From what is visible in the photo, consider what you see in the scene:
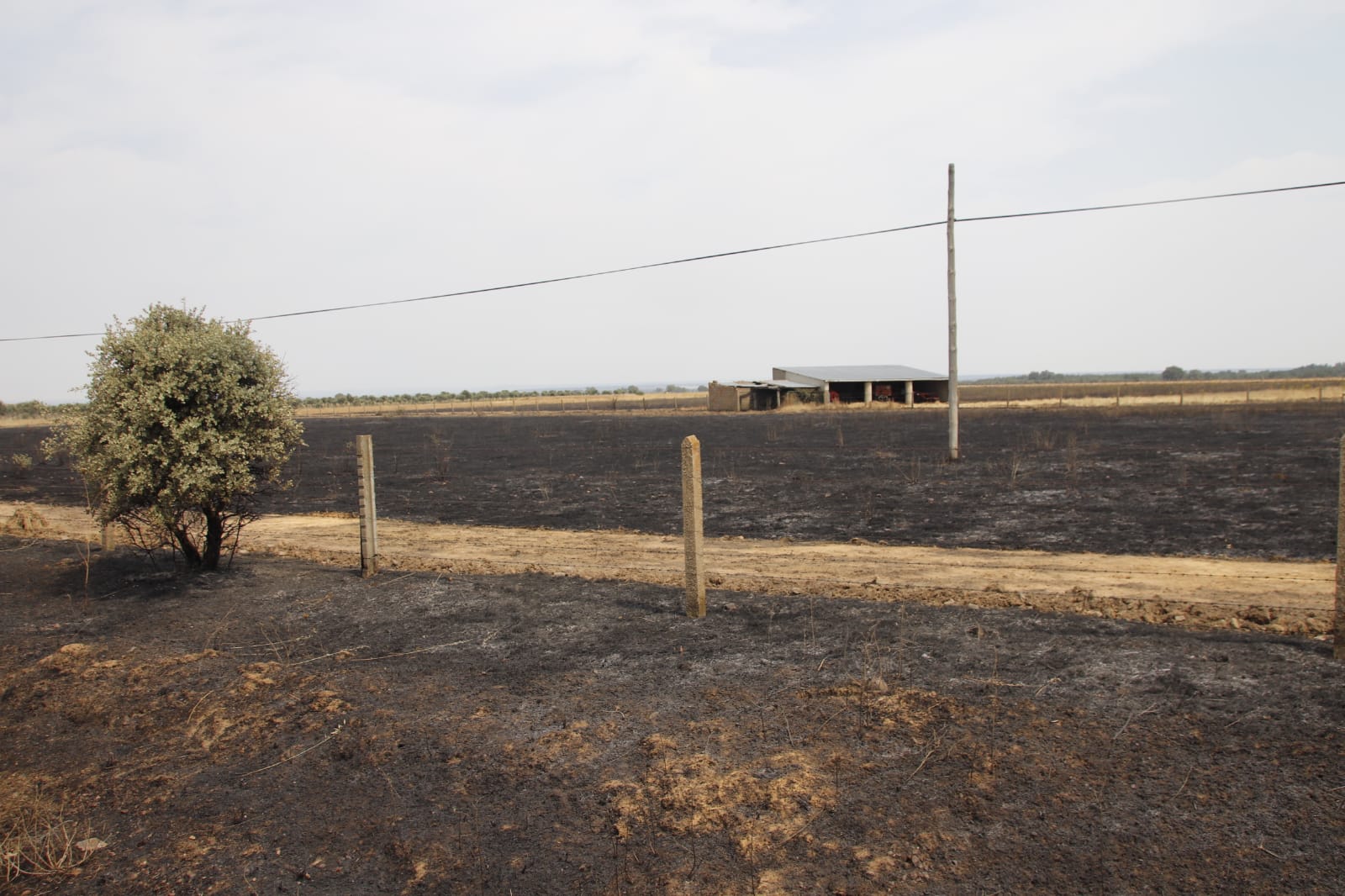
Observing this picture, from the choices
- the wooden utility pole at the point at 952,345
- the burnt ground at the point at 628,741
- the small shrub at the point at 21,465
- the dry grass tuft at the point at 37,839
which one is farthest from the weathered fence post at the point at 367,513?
the small shrub at the point at 21,465

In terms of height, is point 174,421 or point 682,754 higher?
point 174,421

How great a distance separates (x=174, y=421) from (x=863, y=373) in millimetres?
68542

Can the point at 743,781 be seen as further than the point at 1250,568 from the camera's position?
No

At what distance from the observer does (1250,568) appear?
1139 centimetres

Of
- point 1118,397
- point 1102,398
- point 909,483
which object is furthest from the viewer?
point 1102,398

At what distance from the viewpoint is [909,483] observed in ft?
70.4

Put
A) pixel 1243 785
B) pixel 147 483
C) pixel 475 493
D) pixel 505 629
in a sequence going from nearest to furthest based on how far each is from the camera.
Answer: pixel 1243 785
pixel 505 629
pixel 147 483
pixel 475 493

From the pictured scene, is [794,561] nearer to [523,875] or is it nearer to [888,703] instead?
[888,703]

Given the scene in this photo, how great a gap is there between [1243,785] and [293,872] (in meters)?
5.16

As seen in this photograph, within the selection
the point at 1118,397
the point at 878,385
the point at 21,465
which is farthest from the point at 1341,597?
the point at 878,385

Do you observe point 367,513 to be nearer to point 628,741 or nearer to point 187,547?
point 187,547

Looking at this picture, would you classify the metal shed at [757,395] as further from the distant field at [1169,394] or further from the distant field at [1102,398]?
the distant field at [1169,394]

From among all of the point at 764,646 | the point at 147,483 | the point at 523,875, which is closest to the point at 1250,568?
the point at 764,646

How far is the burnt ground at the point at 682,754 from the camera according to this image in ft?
14.1
